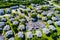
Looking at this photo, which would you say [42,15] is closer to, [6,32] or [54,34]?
[54,34]

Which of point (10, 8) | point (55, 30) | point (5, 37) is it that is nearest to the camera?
point (5, 37)

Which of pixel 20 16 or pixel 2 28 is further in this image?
pixel 20 16

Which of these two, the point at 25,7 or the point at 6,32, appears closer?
the point at 6,32

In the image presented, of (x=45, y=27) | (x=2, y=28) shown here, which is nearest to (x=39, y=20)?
(x=45, y=27)

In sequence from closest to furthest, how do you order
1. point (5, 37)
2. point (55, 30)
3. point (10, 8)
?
1. point (5, 37)
2. point (55, 30)
3. point (10, 8)

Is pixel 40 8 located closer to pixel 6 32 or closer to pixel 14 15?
pixel 14 15

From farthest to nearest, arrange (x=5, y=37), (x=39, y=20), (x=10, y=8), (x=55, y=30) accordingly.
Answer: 1. (x=10, y=8)
2. (x=39, y=20)
3. (x=55, y=30)
4. (x=5, y=37)

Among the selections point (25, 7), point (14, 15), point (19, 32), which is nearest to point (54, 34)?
→ point (19, 32)

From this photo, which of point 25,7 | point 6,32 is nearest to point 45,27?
point 6,32

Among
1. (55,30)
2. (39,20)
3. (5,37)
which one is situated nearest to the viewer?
(5,37)
